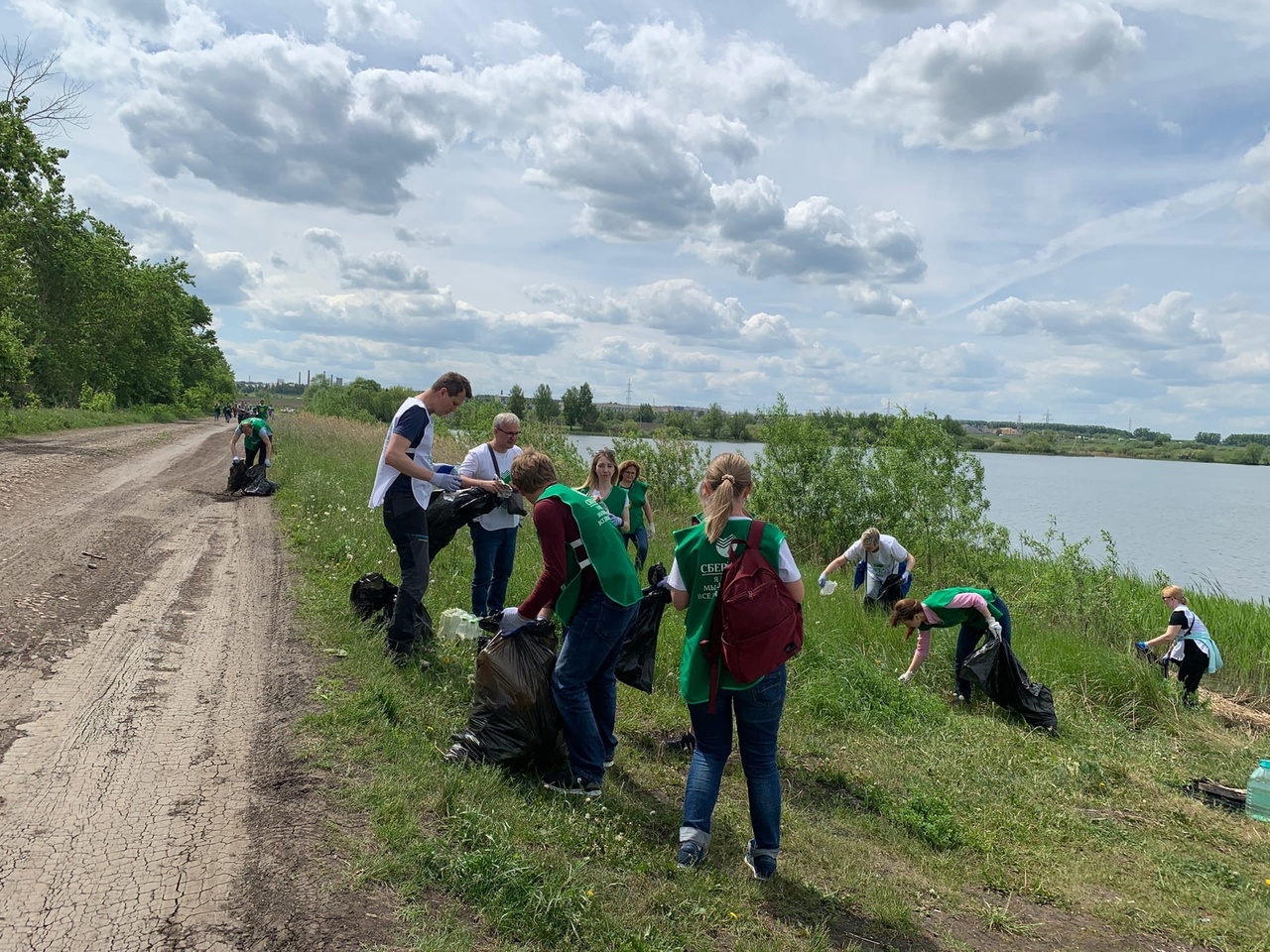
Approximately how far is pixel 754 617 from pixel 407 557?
9.04 ft

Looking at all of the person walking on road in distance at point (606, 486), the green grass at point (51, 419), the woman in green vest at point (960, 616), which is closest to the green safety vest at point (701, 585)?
the person walking on road in distance at point (606, 486)

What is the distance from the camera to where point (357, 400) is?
2751 inches

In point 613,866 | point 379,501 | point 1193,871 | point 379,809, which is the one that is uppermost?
point 379,501

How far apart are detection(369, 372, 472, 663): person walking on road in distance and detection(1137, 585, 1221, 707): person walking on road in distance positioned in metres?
7.27

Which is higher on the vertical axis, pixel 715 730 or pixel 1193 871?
pixel 715 730

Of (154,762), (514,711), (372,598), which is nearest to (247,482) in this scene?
(372,598)

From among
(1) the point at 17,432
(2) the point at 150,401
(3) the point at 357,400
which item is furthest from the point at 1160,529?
(3) the point at 357,400

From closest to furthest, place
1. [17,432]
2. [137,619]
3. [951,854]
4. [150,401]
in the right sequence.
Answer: [951,854]
[137,619]
[17,432]
[150,401]

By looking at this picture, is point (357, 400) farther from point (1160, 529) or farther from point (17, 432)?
point (1160, 529)

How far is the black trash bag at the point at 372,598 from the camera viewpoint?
6.22m

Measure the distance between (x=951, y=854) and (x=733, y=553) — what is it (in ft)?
8.09

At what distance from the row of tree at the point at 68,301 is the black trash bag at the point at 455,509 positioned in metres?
19.9

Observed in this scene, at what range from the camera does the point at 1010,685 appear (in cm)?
696

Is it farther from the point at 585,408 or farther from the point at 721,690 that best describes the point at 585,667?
the point at 585,408
